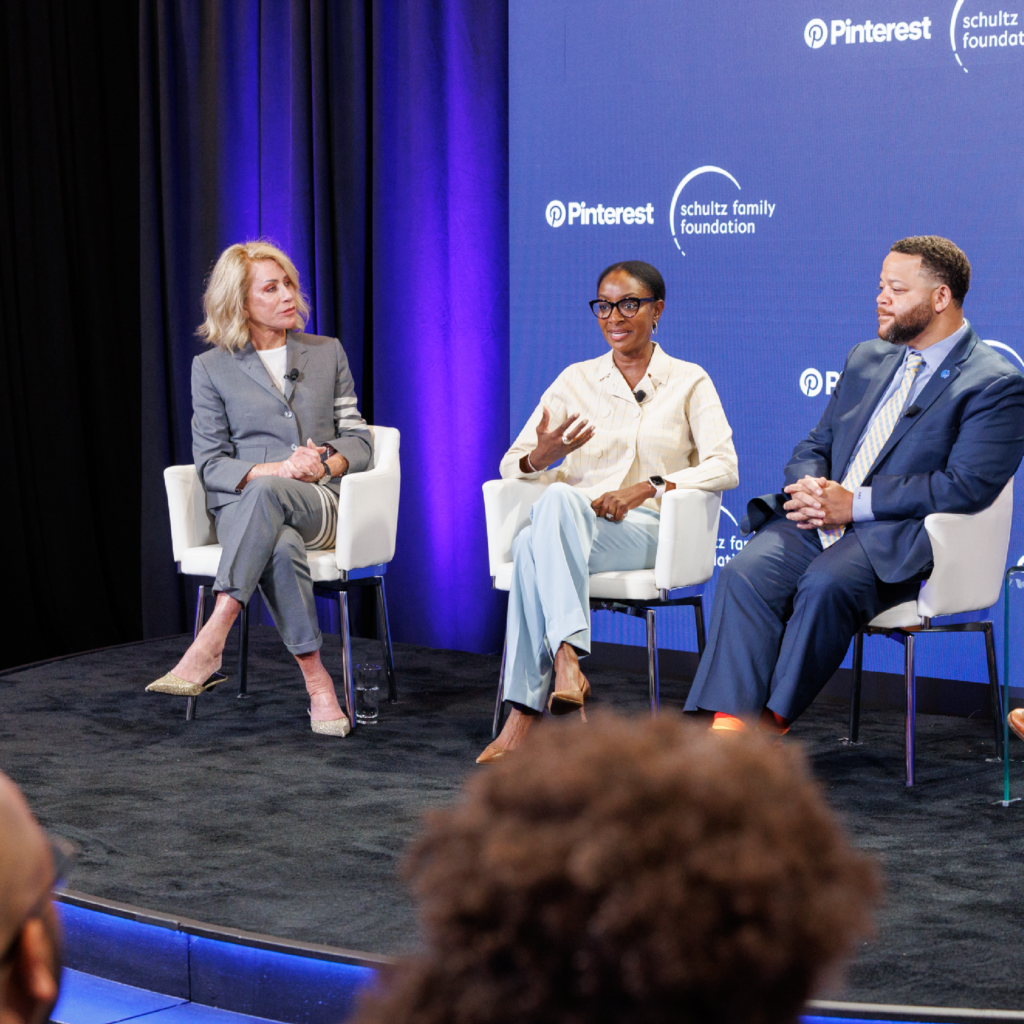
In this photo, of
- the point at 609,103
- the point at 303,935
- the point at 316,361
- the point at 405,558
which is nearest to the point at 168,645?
the point at 405,558

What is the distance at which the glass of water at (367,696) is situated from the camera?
3.89 meters

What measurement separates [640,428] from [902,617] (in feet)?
2.99

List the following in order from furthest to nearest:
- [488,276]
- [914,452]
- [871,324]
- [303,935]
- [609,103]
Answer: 1. [488,276]
2. [609,103]
3. [871,324]
4. [914,452]
5. [303,935]

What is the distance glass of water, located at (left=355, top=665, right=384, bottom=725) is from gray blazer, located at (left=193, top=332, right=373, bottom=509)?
1.85ft

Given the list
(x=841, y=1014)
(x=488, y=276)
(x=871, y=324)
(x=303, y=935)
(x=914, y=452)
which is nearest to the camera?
(x=841, y=1014)

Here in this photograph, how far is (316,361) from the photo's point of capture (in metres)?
4.03

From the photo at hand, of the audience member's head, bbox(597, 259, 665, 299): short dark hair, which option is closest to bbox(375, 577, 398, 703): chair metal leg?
bbox(597, 259, 665, 299): short dark hair

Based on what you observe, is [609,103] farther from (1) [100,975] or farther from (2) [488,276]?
(1) [100,975]

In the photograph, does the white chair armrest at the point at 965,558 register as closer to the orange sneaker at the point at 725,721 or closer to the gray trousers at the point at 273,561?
the orange sneaker at the point at 725,721

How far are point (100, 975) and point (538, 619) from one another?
1.41m

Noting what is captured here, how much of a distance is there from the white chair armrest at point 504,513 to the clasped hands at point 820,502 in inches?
29.8

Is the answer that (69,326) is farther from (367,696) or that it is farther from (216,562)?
(367,696)

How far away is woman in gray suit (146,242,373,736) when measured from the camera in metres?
3.72

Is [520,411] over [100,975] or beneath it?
over
